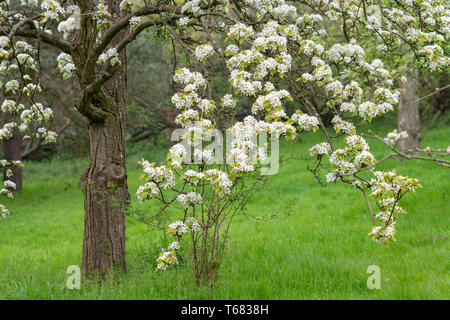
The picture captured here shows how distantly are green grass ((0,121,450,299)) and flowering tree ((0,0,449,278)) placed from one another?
1.96ft

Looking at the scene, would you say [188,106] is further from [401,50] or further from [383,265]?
[401,50]

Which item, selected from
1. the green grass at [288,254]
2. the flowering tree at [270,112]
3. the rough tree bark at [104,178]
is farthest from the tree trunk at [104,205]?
the flowering tree at [270,112]

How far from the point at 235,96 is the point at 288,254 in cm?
287

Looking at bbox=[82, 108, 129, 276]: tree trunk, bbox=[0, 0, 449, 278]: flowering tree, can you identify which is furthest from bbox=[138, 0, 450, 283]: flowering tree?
bbox=[82, 108, 129, 276]: tree trunk

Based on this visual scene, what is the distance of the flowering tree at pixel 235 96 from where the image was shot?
3906mm

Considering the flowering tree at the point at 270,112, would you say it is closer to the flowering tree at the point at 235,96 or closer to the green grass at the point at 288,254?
the flowering tree at the point at 235,96

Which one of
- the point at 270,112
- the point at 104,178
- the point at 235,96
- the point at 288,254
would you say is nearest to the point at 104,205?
the point at 104,178

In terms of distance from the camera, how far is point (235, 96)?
15.5 ft

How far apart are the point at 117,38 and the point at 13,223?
8.07 metres

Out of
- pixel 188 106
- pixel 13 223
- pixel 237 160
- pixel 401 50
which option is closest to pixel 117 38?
pixel 188 106

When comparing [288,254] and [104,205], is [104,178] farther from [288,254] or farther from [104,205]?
[288,254]

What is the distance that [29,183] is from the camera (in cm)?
1877

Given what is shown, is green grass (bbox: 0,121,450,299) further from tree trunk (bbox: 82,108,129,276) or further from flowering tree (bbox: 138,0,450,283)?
flowering tree (bbox: 138,0,450,283)

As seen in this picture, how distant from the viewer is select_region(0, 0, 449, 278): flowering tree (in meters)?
3.91
